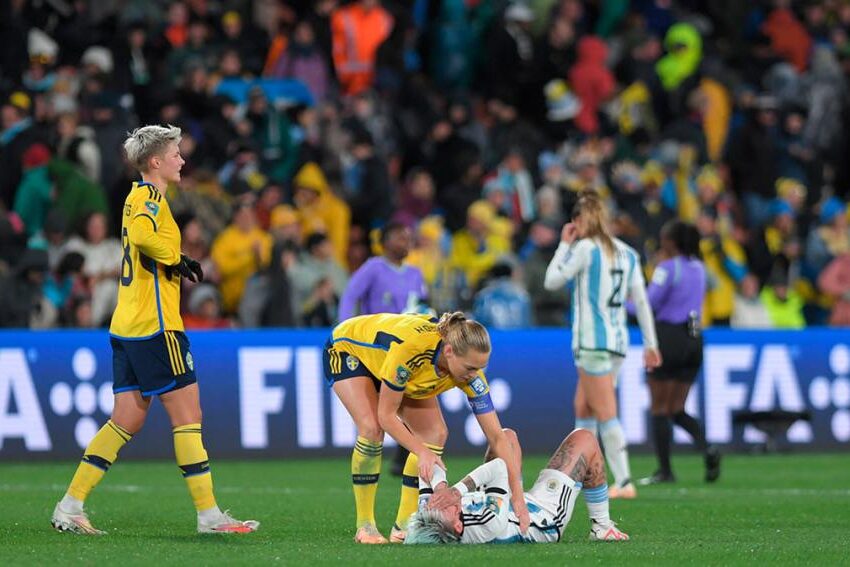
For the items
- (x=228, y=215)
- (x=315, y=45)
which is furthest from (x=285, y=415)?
(x=315, y=45)

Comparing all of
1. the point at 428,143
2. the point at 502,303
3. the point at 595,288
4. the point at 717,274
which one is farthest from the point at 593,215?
the point at 428,143

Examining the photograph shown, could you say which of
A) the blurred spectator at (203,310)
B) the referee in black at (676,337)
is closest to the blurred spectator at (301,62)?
the blurred spectator at (203,310)

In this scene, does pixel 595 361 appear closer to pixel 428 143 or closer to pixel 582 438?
pixel 582 438

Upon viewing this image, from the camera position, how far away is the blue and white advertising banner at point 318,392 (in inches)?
690

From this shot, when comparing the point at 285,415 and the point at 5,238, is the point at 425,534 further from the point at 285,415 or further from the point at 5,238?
the point at 5,238

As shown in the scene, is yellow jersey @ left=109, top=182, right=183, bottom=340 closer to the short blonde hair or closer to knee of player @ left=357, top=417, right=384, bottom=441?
the short blonde hair

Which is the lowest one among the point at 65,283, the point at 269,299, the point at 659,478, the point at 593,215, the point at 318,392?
the point at 659,478

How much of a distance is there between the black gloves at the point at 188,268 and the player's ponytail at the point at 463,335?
5.25ft

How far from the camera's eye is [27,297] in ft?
61.1

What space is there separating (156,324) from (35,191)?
10.1m

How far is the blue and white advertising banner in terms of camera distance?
17.5 m

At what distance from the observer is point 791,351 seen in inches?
744

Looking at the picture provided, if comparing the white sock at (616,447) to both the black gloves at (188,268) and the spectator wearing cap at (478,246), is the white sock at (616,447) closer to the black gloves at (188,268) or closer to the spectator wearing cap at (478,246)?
the black gloves at (188,268)

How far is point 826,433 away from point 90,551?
36.4 ft
